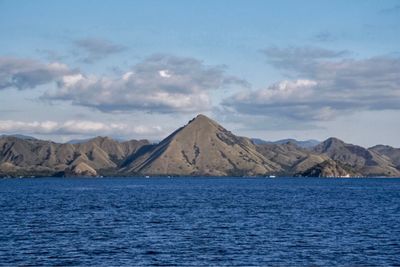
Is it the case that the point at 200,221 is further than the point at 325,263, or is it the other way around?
the point at 200,221

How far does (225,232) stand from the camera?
79812mm

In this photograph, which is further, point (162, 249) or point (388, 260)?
point (162, 249)

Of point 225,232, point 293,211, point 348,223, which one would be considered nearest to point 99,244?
point 225,232

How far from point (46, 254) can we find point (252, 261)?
21.3 m

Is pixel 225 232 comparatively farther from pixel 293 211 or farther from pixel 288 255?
pixel 293 211

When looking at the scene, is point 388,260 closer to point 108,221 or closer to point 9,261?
point 9,261

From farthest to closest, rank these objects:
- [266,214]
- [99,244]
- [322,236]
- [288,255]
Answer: [266,214]
[322,236]
[99,244]
[288,255]

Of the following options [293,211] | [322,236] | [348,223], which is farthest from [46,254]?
[293,211]

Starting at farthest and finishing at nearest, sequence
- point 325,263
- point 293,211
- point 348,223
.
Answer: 1. point 293,211
2. point 348,223
3. point 325,263

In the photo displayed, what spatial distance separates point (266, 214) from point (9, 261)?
59549mm

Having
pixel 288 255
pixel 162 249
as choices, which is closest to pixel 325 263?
pixel 288 255

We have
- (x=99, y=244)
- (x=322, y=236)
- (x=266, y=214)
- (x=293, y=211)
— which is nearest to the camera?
(x=99, y=244)

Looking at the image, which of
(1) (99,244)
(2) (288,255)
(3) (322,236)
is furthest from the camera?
(3) (322,236)

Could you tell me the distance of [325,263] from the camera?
5712cm
